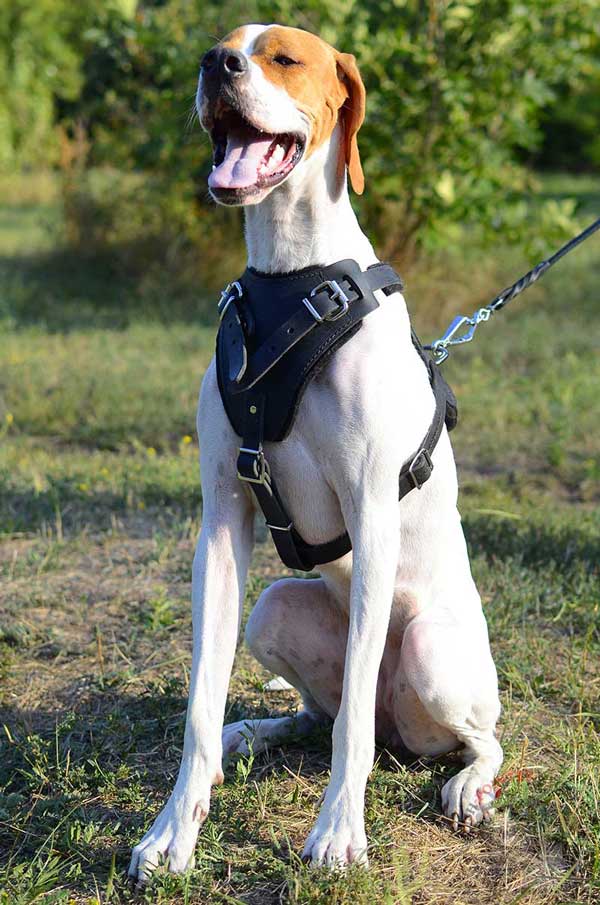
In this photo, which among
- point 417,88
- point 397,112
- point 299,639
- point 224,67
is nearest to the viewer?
point 224,67

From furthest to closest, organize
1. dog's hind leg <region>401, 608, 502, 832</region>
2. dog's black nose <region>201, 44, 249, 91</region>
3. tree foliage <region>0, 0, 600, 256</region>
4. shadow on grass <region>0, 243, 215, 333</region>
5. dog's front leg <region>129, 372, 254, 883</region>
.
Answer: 1. shadow on grass <region>0, 243, 215, 333</region>
2. tree foliage <region>0, 0, 600, 256</region>
3. dog's hind leg <region>401, 608, 502, 832</region>
4. dog's front leg <region>129, 372, 254, 883</region>
5. dog's black nose <region>201, 44, 249, 91</region>

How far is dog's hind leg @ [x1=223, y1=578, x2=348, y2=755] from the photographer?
2.84 m

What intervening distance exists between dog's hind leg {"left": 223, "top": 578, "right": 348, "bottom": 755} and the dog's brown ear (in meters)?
1.07

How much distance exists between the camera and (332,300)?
2395 millimetres

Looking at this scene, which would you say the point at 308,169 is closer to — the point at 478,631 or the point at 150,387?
the point at 478,631

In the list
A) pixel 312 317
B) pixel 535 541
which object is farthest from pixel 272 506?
pixel 535 541

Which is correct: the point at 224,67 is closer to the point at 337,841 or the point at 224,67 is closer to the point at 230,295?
the point at 230,295

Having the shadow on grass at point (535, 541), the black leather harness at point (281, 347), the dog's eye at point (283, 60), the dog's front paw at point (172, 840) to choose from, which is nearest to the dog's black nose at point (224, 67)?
the dog's eye at point (283, 60)

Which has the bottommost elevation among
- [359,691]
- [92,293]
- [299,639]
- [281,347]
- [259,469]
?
[92,293]

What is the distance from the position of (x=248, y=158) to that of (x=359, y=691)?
3.92ft

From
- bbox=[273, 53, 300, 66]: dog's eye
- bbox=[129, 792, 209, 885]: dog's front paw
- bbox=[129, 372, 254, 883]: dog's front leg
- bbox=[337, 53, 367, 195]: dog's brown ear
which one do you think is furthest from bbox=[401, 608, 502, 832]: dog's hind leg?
bbox=[273, 53, 300, 66]: dog's eye

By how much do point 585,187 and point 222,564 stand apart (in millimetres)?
14974

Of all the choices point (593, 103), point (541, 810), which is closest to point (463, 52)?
point (541, 810)

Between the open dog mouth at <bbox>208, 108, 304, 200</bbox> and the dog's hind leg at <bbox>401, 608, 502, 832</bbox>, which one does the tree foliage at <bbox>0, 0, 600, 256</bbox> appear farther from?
the dog's hind leg at <bbox>401, 608, 502, 832</bbox>
